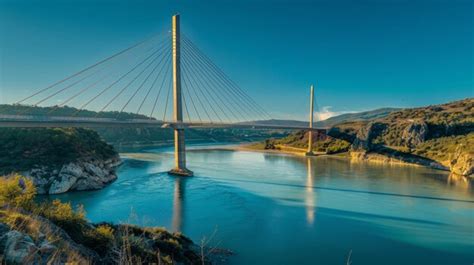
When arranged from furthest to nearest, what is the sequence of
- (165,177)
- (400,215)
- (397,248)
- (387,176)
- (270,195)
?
(387,176) → (165,177) → (270,195) → (400,215) → (397,248)

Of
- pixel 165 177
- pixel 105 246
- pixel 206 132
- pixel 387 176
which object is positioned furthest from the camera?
pixel 206 132

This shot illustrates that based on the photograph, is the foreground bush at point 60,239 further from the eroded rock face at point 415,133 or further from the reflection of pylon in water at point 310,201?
the eroded rock face at point 415,133

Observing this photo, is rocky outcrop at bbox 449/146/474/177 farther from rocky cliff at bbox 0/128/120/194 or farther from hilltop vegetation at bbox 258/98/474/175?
rocky cliff at bbox 0/128/120/194

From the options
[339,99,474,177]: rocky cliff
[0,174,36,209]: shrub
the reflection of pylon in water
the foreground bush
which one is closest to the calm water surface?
the reflection of pylon in water

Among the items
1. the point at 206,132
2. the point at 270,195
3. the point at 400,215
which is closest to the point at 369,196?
the point at 400,215

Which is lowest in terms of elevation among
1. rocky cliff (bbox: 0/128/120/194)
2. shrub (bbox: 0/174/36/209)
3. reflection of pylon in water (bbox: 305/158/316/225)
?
reflection of pylon in water (bbox: 305/158/316/225)

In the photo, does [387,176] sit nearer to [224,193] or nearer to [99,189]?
[224,193]
